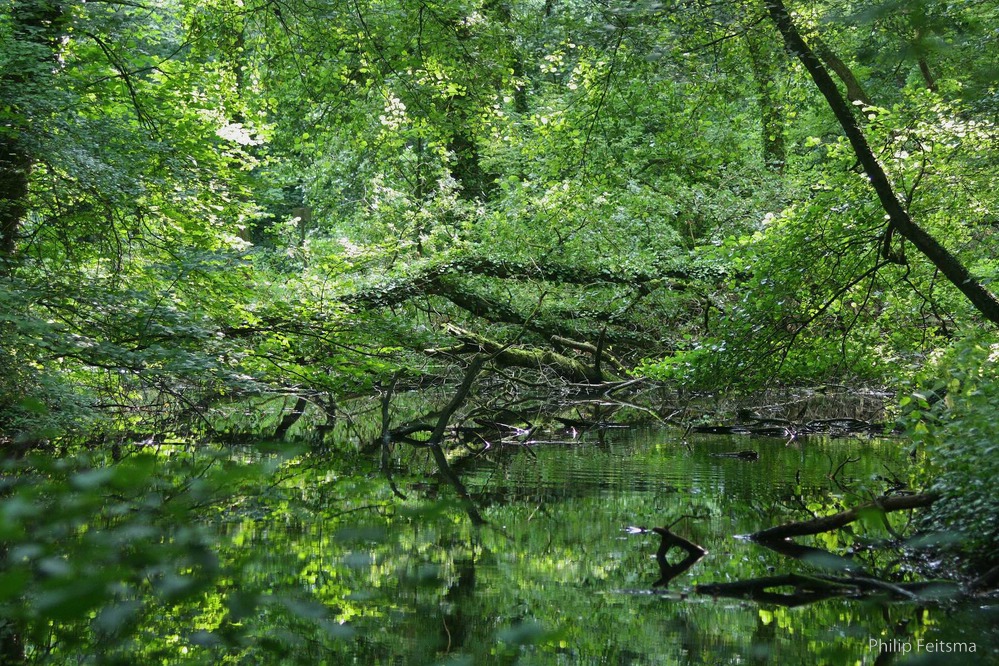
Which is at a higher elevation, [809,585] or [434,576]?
[434,576]

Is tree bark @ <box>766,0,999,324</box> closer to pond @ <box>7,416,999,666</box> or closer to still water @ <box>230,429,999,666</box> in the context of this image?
still water @ <box>230,429,999,666</box>

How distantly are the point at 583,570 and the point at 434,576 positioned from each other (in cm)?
298

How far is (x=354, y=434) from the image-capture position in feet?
48.6

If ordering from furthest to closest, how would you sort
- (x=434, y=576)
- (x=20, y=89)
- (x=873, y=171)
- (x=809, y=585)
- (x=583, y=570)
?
(x=20, y=89), (x=873, y=171), (x=583, y=570), (x=809, y=585), (x=434, y=576)

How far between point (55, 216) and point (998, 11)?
8299 millimetres

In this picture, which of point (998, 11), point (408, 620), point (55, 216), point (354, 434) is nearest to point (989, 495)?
point (408, 620)

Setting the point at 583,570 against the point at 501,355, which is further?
the point at 501,355

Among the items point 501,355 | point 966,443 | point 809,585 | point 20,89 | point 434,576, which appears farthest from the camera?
point 501,355

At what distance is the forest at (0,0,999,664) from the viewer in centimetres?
391

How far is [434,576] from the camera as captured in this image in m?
2.50

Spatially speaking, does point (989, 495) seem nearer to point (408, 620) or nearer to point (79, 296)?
point (408, 620)

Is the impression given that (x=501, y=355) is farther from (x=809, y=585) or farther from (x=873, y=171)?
(x=809, y=585)

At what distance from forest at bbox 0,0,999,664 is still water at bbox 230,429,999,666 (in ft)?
0.11

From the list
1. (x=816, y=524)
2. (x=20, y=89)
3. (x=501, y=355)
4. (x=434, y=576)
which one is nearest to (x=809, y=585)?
(x=816, y=524)
